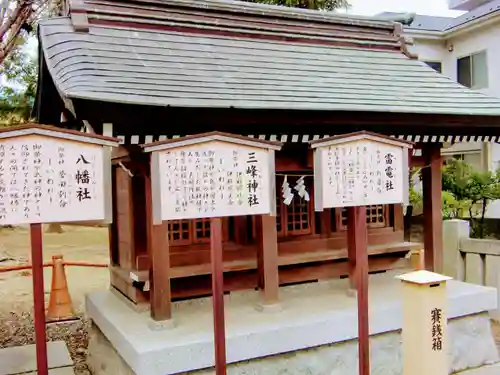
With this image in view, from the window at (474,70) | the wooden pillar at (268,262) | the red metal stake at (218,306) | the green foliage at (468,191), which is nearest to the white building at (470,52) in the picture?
the window at (474,70)

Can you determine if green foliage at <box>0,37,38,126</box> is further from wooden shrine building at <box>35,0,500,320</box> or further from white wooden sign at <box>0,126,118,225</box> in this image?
white wooden sign at <box>0,126,118,225</box>

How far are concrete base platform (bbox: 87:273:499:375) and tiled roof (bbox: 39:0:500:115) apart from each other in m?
2.48

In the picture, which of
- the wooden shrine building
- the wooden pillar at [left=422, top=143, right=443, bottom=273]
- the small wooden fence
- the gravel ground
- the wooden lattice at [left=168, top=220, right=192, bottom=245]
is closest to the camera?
the wooden shrine building

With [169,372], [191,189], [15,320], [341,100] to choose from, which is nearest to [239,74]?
[341,100]

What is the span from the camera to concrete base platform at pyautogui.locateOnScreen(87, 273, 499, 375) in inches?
194

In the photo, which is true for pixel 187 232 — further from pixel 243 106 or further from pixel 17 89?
pixel 17 89

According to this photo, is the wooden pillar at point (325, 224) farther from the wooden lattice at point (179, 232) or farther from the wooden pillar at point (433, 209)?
the wooden lattice at point (179, 232)

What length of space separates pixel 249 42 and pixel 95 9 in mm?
2276

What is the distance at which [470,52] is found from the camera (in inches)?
663

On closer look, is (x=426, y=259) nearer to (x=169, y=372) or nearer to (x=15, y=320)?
(x=169, y=372)

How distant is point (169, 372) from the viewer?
185 inches

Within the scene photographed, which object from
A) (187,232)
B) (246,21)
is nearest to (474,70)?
(246,21)

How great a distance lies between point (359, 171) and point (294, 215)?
2574mm

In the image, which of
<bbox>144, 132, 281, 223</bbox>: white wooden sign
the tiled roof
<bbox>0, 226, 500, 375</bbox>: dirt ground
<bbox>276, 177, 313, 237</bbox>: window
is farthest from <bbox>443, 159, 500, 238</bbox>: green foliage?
<bbox>144, 132, 281, 223</bbox>: white wooden sign
